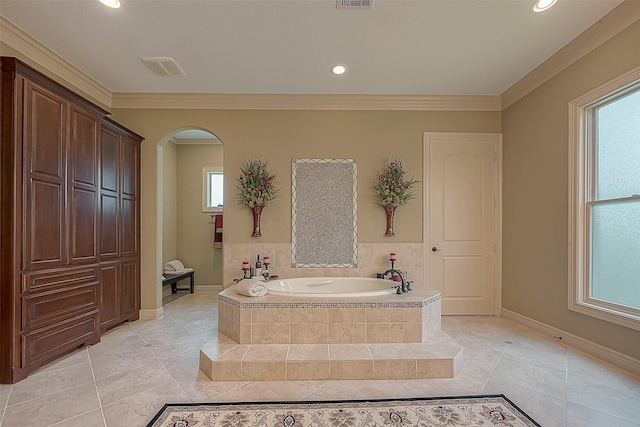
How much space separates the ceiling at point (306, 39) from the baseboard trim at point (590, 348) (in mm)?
2619

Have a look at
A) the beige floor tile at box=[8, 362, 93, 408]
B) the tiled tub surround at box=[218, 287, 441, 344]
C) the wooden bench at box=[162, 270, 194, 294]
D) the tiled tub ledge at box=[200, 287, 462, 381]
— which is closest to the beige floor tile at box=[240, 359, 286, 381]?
the tiled tub ledge at box=[200, 287, 462, 381]

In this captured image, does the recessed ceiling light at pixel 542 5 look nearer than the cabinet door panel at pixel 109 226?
Yes

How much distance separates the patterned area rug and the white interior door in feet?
→ 6.70

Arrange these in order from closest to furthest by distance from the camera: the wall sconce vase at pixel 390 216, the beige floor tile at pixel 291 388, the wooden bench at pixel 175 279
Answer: the beige floor tile at pixel 291 388 < the wall sconce vase at pixel 390 216 < the wooden bench at pixel 175 279

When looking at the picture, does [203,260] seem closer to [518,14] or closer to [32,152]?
[32,152]

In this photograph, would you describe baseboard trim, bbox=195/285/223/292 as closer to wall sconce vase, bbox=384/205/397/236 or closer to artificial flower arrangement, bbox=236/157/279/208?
artificial flower arrangement, bbox=236/157/279/208

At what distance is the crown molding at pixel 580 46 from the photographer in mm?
2346

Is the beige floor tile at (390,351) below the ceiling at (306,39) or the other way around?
below

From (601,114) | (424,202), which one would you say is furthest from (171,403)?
(601,114)

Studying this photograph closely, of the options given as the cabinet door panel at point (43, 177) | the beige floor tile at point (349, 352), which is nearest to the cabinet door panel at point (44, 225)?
the cabinet door panel at point (43, 177)

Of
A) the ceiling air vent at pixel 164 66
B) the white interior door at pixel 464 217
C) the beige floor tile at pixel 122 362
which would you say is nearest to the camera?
the beige floor tile at pixel 122 362

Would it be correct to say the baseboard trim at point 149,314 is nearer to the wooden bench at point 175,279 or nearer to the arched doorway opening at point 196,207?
the wooden bench at point 175,279

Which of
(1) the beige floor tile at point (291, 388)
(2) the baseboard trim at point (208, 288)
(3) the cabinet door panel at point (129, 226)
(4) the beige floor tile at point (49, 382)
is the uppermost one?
(3) the cabinet door panel at point (129, 226)

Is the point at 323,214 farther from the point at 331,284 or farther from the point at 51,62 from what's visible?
the point at 51,62
